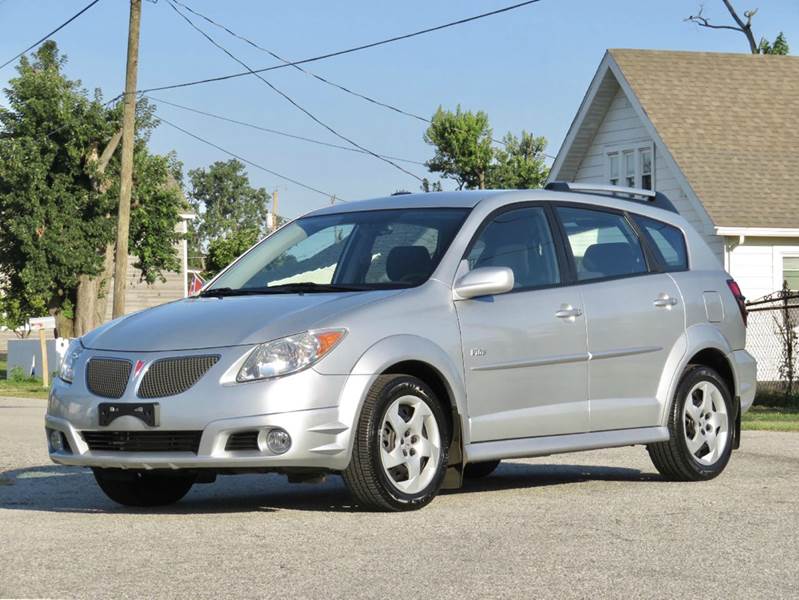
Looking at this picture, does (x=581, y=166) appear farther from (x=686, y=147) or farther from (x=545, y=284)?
(x=545, y=284)

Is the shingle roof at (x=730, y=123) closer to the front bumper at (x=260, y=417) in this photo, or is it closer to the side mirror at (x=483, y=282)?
the side mirror at (x=483, y=282)

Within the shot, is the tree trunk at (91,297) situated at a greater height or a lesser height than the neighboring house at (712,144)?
lesser

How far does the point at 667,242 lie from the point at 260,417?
12.7ft

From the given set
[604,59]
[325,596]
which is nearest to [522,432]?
[325,596]

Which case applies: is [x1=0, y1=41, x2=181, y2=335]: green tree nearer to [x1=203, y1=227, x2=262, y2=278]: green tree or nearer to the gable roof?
the gable roof

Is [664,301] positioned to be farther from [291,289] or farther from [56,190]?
[56,190]

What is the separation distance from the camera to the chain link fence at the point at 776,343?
23656mm

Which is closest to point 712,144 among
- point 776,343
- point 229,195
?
point 776,343

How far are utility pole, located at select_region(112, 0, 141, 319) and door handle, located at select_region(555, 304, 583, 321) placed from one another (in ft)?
73.5

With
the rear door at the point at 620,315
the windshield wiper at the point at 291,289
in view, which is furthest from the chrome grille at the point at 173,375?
the rear door at the point at 620,315

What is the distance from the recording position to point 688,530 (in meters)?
7.86

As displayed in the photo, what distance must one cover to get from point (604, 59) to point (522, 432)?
25.6 metres

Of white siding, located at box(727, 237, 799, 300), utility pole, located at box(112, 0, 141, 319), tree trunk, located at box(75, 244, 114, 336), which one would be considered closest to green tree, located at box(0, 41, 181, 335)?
tree trunk, located at box(75, 244, 114, 336)

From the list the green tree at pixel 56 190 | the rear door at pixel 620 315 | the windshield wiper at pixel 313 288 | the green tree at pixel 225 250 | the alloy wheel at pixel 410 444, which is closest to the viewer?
→ the alloy wheel at pixel 410 444
